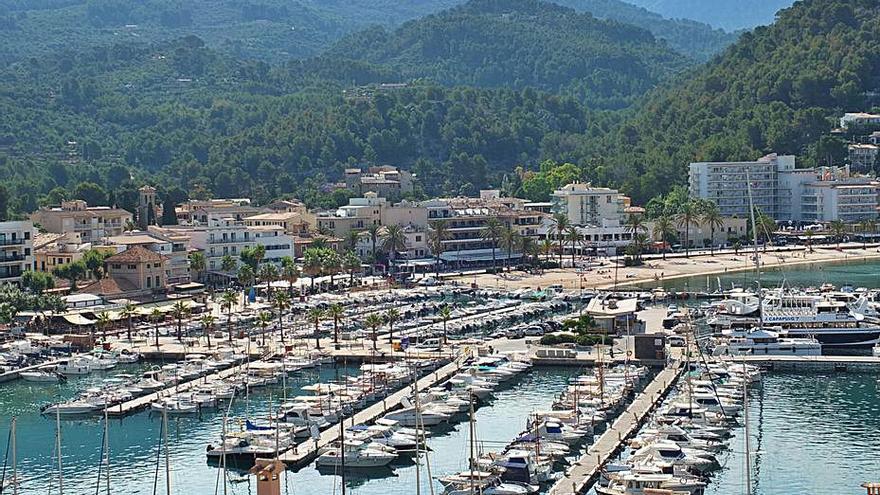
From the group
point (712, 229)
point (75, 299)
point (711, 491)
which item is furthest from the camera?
point (712, 229)

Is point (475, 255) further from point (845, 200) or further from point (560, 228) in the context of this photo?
point (845, 200)

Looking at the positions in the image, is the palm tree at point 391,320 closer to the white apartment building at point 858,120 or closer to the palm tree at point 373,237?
the palm tree at point 373,237

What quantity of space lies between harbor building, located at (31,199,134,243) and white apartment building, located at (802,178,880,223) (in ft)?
155

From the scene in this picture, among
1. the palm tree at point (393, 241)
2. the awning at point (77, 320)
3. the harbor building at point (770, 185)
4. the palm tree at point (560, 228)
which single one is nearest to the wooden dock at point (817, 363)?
the awning at point (77, 320)

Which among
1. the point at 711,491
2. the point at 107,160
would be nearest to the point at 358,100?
the point at 107,160

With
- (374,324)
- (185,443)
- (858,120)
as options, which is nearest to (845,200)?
(858,120)

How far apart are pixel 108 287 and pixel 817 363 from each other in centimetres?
3296

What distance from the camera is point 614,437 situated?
4228cm

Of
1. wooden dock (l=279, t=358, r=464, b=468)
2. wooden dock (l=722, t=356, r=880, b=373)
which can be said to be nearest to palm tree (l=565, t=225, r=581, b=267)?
wooden dock (l=722, t=356, r=880, b=373)

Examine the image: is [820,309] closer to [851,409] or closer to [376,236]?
[851,409]

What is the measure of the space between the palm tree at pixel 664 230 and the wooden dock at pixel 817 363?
45.2 metres

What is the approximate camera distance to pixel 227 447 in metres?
41.8

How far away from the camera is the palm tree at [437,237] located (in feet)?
300

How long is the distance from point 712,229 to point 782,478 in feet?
215
